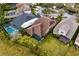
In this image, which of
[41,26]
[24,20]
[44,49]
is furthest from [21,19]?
[44,49]

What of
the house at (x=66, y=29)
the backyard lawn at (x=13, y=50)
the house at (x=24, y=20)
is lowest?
the backyard lawn at (x=13, y=50)

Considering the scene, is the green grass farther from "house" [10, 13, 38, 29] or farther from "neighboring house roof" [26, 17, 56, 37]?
"house" [10, 13, 38, 29]

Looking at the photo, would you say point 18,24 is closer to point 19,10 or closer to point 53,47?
point 19,10

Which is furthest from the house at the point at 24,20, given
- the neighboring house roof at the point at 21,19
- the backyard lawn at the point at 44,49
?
the backyard lawn at the point at 44,49

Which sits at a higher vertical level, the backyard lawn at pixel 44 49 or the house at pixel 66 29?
the house at pixel 66 29

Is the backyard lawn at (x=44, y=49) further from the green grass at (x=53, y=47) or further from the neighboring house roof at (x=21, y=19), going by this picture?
the neighboring house roof at (x=21, y=19)

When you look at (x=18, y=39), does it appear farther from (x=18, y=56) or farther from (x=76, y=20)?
(x=76, y=20)

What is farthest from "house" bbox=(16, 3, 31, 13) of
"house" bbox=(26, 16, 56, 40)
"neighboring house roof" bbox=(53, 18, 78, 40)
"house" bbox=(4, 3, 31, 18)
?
"neighboring house roof" bbox=(53, 18, 78, 40)
